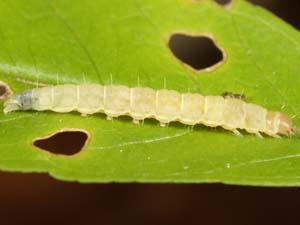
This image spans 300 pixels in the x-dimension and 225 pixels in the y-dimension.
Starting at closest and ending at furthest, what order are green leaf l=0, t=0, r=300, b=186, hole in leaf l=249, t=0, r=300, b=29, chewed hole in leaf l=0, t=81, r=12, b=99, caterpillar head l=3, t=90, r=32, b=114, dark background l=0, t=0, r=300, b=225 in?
green leaf l=0, t=0, r=300, b=186 → caterpillar head l=3, t=90, r=32, b=114 → chewed hole in leaf l=0, t=81, r=12, b=99 → dark background l=0, t=0, r=300, b=225 → hole in leaf l=249, t=0, r=300, b=29

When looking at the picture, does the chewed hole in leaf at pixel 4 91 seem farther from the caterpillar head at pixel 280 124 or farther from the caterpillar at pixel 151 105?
the caterpillar head at pixel 280 124

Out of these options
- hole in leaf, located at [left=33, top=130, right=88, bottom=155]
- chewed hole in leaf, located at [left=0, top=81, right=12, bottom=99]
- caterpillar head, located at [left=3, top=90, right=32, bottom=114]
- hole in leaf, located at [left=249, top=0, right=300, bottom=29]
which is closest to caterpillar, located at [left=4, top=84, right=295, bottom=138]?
caterpillar head, located at [left=3, top=90, right=32, bottom=114]

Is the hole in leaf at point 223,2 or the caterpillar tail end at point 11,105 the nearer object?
the caterpillar tail end at point 11,105

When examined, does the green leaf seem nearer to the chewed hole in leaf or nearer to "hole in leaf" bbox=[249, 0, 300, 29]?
the chewed hole in leaf

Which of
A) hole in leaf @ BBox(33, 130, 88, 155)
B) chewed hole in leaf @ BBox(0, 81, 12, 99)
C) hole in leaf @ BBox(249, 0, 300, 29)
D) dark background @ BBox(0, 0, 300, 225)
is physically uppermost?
hole in leaf @ BBox(249, 0, 300, 29)

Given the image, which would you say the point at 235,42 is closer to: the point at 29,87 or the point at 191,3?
the point at 191,3

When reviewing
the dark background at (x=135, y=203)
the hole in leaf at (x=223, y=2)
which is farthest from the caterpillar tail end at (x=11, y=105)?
the dark background at (x=135, y=203)

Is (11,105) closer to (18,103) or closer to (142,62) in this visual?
(18,103)

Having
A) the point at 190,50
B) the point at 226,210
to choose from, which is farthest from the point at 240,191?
the point at 190,50
